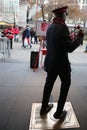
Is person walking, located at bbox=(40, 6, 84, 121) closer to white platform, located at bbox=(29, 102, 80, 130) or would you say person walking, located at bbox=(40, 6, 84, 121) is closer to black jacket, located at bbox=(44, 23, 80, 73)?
black jacket, located at bbox=(44, 23, 80, 73)

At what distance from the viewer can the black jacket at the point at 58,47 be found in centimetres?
333

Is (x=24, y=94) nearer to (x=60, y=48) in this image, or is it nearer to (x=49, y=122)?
(x=49, y=122)

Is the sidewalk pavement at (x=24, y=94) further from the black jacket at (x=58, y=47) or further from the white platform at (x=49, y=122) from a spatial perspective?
the black jacket at (x=58, y=47)

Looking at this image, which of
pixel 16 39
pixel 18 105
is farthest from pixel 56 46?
pixel 16 39

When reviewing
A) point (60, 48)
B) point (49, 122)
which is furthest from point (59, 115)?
point (60, 48)

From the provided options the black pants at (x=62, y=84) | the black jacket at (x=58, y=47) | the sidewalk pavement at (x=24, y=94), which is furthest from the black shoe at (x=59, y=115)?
the black jacket at (x=58, y=47)

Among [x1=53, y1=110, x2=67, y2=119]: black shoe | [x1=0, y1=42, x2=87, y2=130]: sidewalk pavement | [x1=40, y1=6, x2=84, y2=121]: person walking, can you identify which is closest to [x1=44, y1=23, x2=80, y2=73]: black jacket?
[x1=40, y1=6, x2=84, y2=121]: person walking

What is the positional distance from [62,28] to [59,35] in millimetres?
116

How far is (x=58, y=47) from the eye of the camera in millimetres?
3430

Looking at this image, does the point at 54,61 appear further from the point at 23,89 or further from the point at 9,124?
the point at 23,89

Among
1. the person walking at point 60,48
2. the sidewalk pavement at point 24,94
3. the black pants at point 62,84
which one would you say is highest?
the person walking at point 60,48

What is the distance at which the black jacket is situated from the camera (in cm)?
333

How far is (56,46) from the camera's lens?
3434 mm

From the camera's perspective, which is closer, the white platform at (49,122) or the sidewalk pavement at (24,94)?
the white platform at (49,122)
